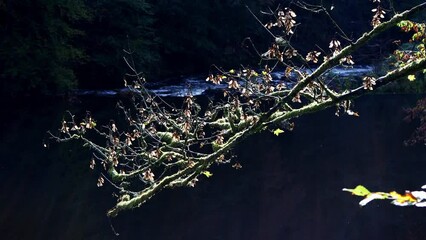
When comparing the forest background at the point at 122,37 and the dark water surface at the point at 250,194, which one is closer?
the dark water surface at the point at 250,194

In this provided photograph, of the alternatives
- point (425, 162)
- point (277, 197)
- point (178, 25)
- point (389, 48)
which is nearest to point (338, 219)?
point (277, 197)

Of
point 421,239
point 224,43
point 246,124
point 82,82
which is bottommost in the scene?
point 421,239

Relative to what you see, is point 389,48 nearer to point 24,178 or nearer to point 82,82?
point 82,82

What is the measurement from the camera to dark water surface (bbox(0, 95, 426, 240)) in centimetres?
1213

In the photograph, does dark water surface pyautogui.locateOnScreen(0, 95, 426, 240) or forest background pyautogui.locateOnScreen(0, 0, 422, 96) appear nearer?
dark water surface pyautogui.locateOnScreen(0, 95, 426, 240)

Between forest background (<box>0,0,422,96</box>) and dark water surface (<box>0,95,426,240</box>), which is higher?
forest background (<box>0,0,422,96</box>)

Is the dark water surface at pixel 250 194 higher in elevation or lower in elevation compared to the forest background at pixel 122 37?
lower

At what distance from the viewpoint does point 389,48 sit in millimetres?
41156

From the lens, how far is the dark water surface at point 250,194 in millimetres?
12133

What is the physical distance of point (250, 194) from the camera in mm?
14773

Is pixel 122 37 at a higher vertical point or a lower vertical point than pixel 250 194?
higher

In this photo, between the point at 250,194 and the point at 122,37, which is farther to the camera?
the point at 122,37

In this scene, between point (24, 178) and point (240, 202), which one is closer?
point (240, 202)

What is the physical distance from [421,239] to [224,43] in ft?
93.5
